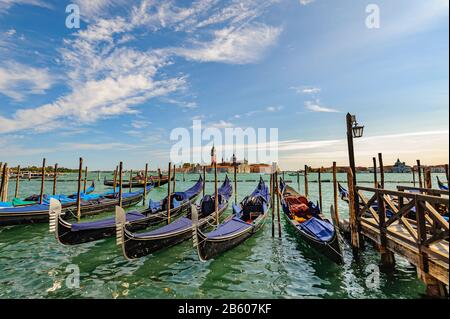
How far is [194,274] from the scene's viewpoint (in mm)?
5398

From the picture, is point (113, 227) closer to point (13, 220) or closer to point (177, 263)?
point (177, 263)

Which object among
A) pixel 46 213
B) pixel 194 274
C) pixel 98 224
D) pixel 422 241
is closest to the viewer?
pixel 422 241

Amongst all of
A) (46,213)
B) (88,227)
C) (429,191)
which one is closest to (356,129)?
(429,191)

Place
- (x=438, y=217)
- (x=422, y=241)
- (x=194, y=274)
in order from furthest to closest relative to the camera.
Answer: (x=194, y=274)
(x=422, y=241)
(x=438, y=217)

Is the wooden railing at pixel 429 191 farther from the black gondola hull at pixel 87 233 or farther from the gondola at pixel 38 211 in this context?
the gondola at pixel 38 211

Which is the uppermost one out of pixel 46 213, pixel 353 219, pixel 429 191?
pixel 429 191

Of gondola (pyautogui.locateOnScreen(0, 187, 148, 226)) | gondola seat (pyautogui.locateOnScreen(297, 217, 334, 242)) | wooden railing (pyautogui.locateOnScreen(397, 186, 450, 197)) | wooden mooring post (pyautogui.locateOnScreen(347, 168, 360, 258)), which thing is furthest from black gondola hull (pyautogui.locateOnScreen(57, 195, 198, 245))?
wooden railing (pyautogui.locateOnScreen(397, 186, 450, 197))

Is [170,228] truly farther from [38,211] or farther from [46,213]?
[38,211]

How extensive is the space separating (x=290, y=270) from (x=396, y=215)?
2.61 metres

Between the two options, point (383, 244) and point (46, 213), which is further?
point (46, 213)

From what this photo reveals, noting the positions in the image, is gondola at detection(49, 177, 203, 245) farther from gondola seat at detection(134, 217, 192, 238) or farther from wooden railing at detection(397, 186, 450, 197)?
wooden railing at detection(397, 186, 450, 197)

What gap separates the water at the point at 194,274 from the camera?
4.53m

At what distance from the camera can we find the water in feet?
14.9

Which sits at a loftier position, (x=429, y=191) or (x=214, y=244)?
(x=429, y=191)
